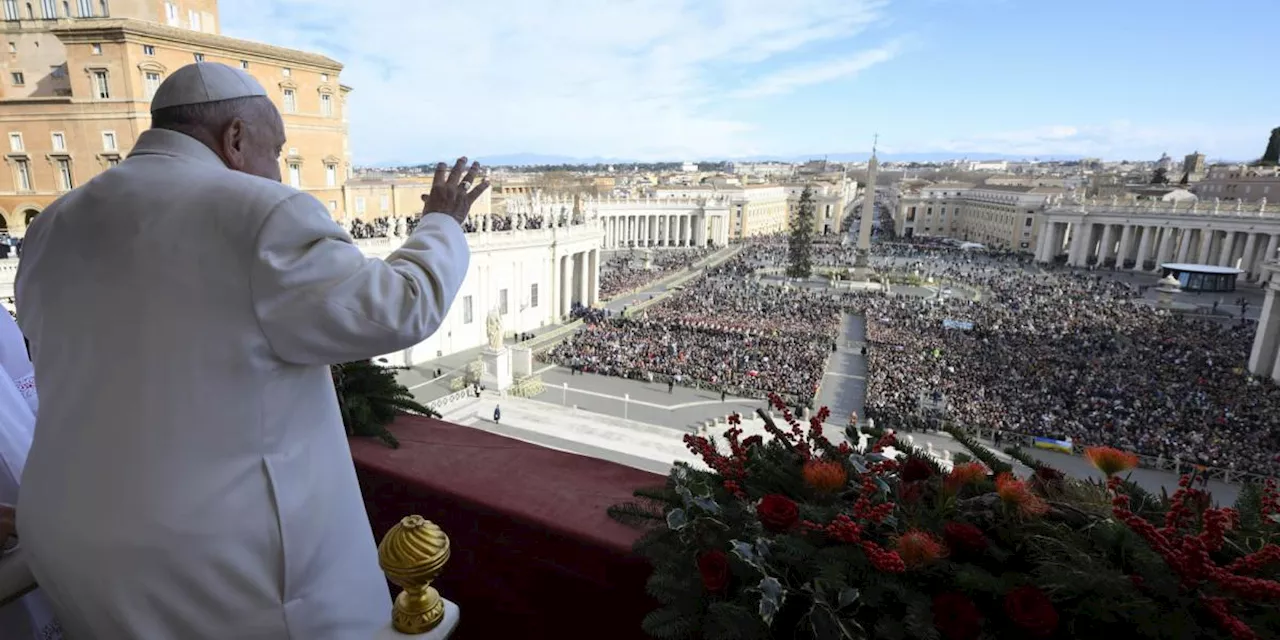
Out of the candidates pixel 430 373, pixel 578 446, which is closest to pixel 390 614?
pixel 578 446

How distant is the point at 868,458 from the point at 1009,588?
2.15 feet

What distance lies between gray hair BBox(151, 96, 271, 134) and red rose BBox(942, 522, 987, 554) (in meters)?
2.04

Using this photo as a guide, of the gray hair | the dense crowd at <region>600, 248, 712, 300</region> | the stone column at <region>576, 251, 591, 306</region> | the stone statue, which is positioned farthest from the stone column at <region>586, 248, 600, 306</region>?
the gray hair

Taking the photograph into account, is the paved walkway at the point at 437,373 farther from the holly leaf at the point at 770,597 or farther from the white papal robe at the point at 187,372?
the holly leaf at the point at 770,597

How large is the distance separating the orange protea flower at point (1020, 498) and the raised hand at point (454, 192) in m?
1.66

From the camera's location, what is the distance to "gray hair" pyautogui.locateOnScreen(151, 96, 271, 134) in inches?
58.0

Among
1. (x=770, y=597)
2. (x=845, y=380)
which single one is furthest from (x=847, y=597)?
(x=845, y=380)

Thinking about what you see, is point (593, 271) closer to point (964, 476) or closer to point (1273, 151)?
point (964, 476)

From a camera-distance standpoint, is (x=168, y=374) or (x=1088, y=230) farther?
(x=1088, y=230)

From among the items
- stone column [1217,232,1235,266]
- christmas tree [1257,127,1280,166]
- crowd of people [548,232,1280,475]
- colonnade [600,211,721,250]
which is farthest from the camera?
christmas tree [1257,127,1280,166]

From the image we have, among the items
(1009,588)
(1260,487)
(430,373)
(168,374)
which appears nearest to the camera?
(168,374)

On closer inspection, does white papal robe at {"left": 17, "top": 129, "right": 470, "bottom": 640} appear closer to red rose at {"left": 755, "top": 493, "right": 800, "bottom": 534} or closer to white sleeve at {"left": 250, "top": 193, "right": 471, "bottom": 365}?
white sleeve at {"left": 250, "top": 193, "right": 471, "bottom": 365}

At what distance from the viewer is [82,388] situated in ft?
4.41

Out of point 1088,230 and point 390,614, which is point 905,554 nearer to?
point 390,614
